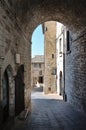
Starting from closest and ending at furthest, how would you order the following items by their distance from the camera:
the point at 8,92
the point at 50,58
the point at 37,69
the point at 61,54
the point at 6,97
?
the point at 6,97 → the point at 8,92 → the point at 61,54 → the point at 50,58 → the point at 37,69

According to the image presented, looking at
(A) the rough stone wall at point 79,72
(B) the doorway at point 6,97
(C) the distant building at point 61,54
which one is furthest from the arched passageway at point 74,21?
(C) the distant building at point 61,54

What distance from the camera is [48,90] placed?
23719 mm

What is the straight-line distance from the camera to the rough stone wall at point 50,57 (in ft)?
77.9

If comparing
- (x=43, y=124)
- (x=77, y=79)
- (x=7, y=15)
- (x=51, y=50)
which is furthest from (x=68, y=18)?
(x=51, y=50)

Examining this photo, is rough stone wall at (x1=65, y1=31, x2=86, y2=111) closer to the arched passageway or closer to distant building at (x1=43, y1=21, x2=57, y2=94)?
the arched passageway

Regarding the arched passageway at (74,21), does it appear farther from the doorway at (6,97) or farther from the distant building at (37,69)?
the distant building at (37,69)

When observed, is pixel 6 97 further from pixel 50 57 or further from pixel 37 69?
pixel 37 69

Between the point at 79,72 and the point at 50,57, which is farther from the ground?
the point at 50,57

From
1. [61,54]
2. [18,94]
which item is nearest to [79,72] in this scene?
[18,94]

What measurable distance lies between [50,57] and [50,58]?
0.09 m

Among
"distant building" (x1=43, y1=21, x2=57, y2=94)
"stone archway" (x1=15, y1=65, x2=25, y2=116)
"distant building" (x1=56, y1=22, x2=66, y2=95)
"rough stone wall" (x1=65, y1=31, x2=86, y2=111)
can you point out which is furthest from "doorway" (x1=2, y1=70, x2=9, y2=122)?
"distant building" (x1=43, y1=21, x2=57, y2=94)

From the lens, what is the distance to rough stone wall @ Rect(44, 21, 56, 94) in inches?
935

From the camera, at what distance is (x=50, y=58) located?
24.0 m

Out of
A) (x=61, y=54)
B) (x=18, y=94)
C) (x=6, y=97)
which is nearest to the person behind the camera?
(x=6, y=97)
